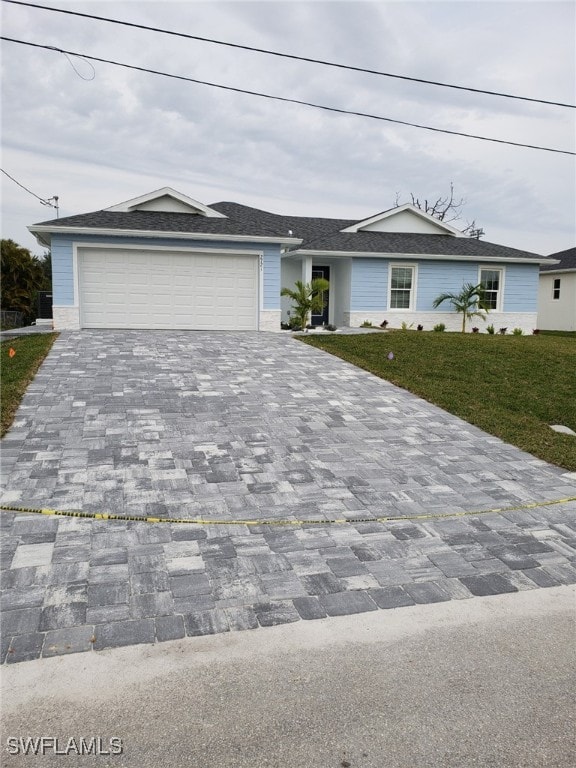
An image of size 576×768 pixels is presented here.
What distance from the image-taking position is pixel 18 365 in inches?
416

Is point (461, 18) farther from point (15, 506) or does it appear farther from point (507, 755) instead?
point (507, 755)

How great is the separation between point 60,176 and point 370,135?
1248 cm

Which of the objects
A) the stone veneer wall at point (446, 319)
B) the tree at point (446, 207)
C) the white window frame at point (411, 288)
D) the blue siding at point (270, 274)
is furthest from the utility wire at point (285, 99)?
the tree at point (446, 207)

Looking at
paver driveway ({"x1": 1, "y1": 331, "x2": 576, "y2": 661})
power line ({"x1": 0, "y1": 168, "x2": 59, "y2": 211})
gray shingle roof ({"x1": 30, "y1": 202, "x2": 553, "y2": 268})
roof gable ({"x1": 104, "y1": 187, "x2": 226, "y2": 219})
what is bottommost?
paver driveway ({"x1": 1, "y1": 331, "x2": 576, "y2": 661})

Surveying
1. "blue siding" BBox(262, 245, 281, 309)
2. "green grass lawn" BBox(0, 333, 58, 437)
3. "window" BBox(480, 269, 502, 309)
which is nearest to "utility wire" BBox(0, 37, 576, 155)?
"green grass lawn" BBox(0, 333, 58, 437)

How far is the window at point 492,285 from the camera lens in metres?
21.4

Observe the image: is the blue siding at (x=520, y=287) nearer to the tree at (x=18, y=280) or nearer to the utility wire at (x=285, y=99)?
the utility wire at (x=285, y=99)

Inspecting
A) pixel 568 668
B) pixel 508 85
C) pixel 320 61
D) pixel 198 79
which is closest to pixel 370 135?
pixel 508 85

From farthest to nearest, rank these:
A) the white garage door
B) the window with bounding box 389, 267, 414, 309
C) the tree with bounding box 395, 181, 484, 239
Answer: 1. the tree with bounding box 395, 181, 484, 239
2. the window with bounding box 389, 267, 414, 309
3. the white garage door

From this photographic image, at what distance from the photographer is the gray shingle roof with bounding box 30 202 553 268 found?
1641cm

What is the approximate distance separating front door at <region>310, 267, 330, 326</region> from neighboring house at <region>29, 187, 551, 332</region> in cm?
5

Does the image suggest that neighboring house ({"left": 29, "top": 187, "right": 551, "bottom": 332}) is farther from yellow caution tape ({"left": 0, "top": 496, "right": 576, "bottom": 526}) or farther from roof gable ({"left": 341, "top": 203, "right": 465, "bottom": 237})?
yellow caution tape ({"left": 0, "top": 496, "right": 576, "bottom": 526})

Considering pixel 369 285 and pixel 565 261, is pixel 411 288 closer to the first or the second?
pixel 369 285

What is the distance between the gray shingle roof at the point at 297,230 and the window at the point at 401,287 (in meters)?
0.84
